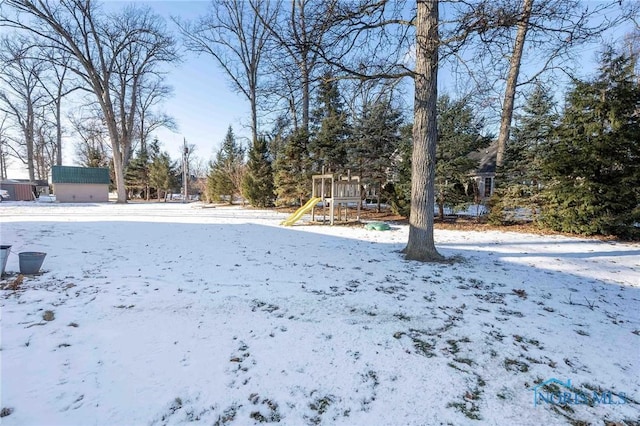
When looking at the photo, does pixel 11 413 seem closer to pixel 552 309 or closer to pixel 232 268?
pixel 232 268

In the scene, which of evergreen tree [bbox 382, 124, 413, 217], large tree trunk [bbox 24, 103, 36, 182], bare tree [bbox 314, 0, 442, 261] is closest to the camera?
bare tree [bbox 314, 0, 442, 261]

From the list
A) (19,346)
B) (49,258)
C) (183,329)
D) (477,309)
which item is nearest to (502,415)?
(477,309)

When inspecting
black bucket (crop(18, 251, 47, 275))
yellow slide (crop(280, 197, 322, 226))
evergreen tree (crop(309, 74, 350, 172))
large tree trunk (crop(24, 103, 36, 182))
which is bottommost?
black bucket (crop(18, 251, 47, 275))

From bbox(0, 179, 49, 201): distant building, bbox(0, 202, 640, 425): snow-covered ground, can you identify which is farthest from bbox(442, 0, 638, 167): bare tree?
bbox(0, 179, 49, 201): distant building

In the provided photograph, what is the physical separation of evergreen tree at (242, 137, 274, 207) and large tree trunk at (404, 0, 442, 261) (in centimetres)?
1282

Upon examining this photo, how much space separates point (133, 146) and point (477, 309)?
3871 cm

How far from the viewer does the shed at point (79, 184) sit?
67.7 ft

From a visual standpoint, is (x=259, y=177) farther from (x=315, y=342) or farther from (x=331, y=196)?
(x=315, y=342)

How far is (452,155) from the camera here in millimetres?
10992

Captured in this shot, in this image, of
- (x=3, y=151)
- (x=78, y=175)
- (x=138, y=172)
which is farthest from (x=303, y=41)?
(x=3, y=151)

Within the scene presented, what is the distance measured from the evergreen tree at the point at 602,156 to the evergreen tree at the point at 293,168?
1019 cm

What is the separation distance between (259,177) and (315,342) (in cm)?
1564

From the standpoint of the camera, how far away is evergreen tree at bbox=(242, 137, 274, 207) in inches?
685

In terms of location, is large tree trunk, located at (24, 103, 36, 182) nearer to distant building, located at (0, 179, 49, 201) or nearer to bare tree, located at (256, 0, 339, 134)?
distant building, located at (0, 179, 49, 201)
